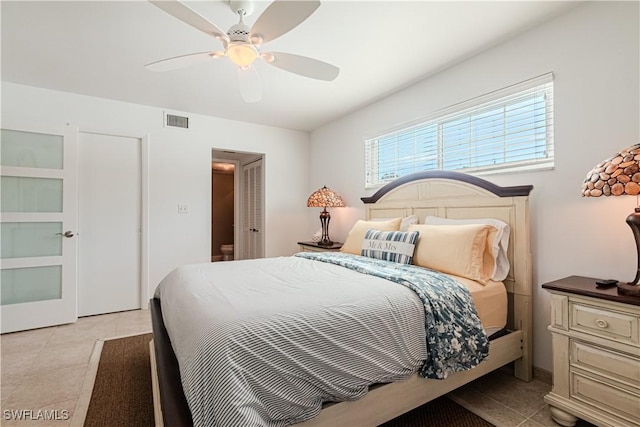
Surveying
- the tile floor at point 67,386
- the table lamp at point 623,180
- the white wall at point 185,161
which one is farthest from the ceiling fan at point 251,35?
the tile floor at point 67,386

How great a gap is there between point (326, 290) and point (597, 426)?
154 centimetres

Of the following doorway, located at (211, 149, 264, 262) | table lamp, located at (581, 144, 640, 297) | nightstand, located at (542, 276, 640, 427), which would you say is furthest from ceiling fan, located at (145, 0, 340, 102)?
doorway, located at (211, 149, 264, 262)

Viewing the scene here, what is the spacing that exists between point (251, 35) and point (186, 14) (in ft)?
1.14

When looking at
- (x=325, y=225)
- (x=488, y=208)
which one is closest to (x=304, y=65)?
(x=488, y=208)

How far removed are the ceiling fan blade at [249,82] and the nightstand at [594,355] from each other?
7.48 ft

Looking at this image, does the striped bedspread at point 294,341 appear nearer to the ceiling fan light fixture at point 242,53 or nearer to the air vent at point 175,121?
the ceiling fan light fixture at point 242,53

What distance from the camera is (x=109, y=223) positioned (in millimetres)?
3670

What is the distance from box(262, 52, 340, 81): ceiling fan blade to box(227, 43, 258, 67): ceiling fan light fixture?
9 centimetres

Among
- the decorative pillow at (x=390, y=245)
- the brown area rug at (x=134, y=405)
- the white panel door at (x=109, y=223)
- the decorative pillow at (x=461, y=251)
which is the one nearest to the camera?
the brown area rug at (x=134, y=405)

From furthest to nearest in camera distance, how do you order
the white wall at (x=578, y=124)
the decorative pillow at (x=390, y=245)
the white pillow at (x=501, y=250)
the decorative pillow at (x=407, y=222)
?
1. the decorative pillow at (x=407, y=222)
2. the decorative pillow at (x=390, y=245)
3. the white pillow at (x=501, y=250)
4. the white wall at (x=578, y=124)

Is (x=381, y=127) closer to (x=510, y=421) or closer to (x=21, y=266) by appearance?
(x=510, y=421)

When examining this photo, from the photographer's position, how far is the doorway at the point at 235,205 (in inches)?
201

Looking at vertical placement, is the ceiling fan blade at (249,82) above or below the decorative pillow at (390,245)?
above

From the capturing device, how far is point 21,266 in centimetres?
314
